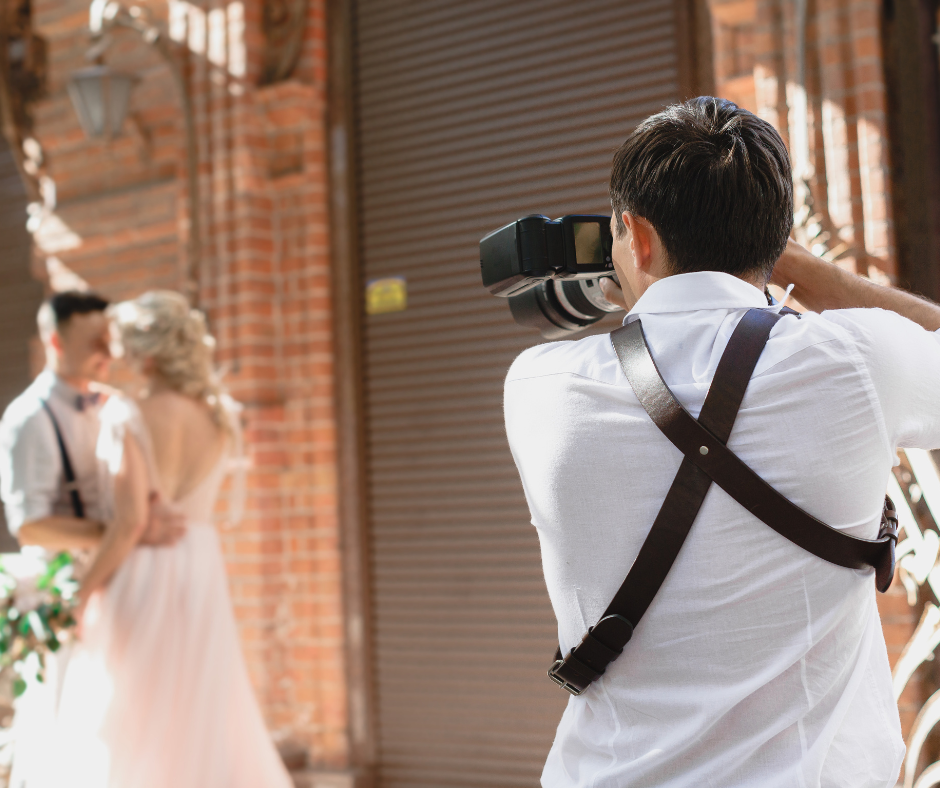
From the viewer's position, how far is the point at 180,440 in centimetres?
360

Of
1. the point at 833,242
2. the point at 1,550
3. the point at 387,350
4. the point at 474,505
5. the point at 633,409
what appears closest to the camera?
the point at 633,409

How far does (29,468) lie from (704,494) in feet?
9.90

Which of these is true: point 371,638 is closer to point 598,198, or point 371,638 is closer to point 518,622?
point 518,622

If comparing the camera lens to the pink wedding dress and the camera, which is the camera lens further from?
the pink wedding dress

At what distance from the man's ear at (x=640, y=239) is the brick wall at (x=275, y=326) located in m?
3.37

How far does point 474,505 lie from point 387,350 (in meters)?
0.82

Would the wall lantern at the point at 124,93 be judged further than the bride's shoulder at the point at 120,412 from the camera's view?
Yes

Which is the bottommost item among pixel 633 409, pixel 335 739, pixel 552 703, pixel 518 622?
pixel 335 739

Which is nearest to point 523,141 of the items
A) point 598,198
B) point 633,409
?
point 598,198

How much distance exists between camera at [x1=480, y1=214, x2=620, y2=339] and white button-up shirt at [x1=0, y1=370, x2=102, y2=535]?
2632 millimetres

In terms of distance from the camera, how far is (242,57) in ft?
14.6

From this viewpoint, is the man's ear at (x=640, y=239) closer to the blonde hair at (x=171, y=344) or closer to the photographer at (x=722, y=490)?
the photographer at (x=722, y=490)

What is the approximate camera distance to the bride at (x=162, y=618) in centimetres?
339

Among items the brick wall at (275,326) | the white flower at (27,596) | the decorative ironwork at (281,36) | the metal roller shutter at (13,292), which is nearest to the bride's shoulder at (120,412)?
the white flower at (27,596)
